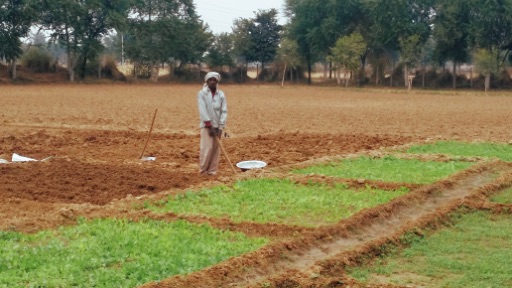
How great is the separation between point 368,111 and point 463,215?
25.5 meters

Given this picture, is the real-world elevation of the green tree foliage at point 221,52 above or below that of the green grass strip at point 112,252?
above

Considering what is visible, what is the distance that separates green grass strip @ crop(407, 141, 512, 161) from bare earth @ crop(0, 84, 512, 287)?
953 millimetres

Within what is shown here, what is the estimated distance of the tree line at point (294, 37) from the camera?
66875mm

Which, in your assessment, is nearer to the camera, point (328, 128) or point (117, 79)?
point (328, 128)

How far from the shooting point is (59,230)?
9594 mm

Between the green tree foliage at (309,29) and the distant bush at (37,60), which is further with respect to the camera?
the green tree foliage at (309,29)

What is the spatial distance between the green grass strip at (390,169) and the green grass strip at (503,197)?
1.30 metres

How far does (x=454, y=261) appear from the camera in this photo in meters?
8.94

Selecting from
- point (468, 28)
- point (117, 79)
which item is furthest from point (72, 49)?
point (468, 28)

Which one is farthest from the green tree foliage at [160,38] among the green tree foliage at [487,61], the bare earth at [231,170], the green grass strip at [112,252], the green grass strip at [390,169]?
the green grass strip at [112,252]

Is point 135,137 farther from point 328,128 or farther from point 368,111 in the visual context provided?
point 368,111

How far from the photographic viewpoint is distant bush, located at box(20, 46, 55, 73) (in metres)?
71.7

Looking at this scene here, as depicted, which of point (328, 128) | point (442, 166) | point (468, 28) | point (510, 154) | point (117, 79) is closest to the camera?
point (442, 166)

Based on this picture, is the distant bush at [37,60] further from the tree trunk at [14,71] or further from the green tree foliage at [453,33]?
the green tree foliage at [453,33]
